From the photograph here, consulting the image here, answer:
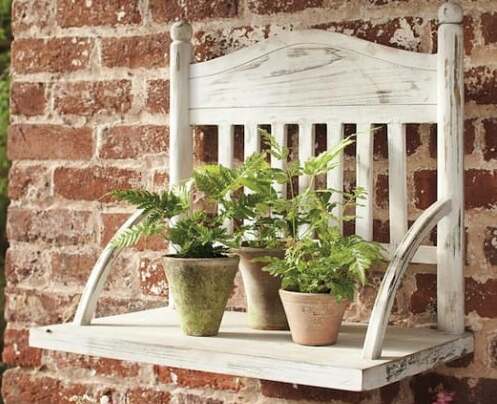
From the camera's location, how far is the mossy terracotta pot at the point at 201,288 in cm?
188

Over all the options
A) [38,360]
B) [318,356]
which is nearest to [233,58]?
[318,356]

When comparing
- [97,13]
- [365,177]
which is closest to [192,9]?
[97,13]

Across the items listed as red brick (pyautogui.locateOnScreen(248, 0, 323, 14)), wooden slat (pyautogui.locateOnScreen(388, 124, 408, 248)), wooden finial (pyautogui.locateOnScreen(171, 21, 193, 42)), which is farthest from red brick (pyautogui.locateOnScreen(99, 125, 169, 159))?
wooden slat (pyautogui.locateOnScreen(388, 124, 408, 248))

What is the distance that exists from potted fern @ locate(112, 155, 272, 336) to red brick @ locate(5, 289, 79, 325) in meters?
0.56

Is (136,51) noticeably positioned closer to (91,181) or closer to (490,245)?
(91,181)

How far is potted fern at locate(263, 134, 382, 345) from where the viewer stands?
180 centimetres

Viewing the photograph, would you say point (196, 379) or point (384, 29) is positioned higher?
point (384, 29)

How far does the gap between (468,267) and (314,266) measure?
1.14ft

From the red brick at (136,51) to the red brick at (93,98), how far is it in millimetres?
46

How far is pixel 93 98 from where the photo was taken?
2.43 metres

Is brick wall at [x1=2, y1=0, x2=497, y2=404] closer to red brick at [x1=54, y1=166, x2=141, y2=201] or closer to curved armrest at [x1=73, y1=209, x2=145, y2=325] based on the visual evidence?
red brick at [x1=54, y1=166, x2=141, y2=201]

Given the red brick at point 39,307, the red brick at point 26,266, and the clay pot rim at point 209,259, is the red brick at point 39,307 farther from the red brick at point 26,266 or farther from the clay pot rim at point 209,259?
the clay pot rim at point 209,259

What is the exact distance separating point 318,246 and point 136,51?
28.6 inches

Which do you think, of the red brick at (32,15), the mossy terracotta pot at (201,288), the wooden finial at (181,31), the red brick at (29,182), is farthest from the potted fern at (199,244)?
the red brick at (32,15)
